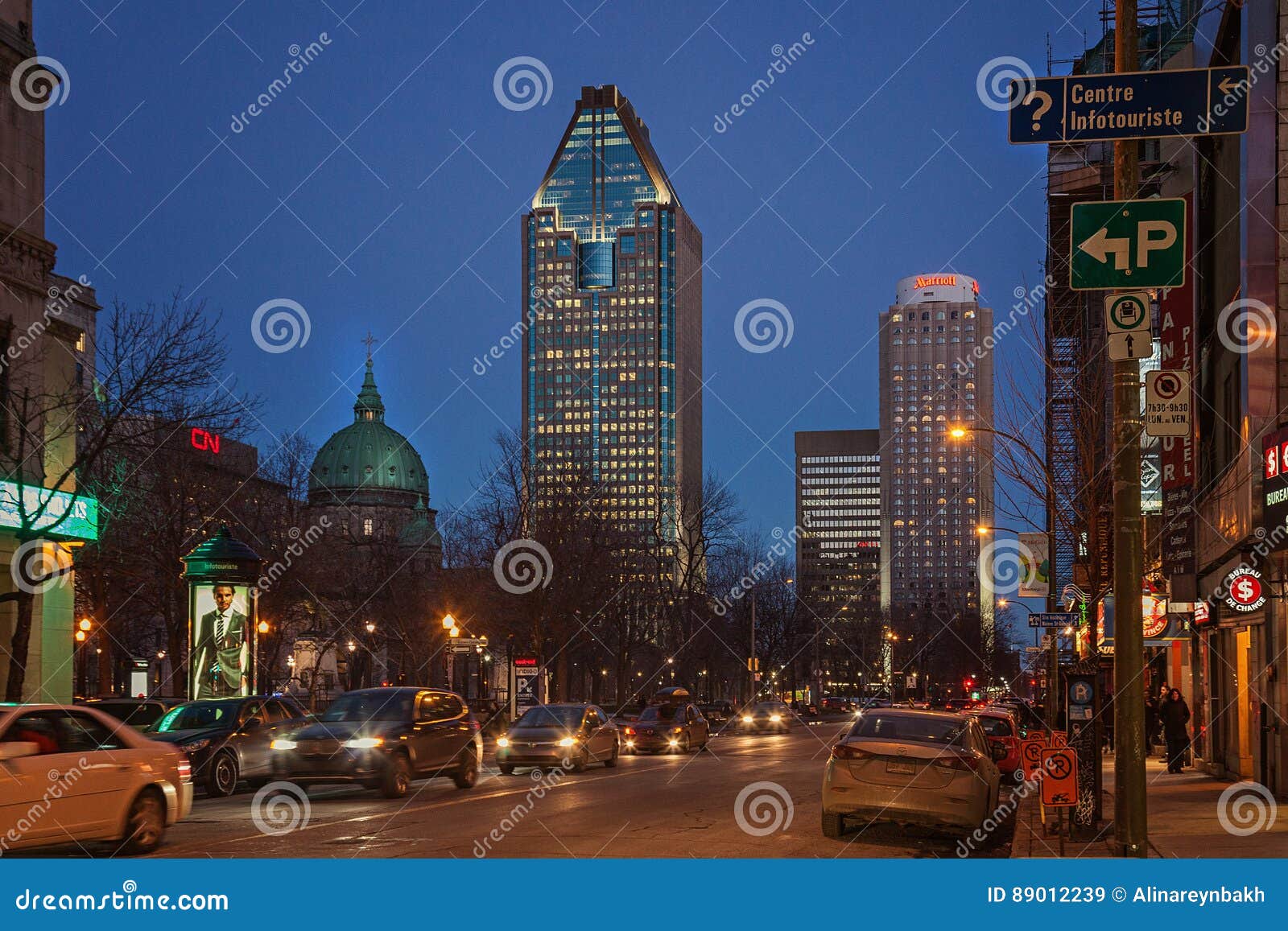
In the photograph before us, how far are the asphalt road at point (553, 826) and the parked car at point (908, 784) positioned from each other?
363 millimetres

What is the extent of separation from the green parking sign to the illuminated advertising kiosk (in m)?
26.1

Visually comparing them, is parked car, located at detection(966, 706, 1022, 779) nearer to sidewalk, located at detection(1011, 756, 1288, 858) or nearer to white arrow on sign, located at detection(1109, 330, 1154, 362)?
sidewalk, located at detection(1011, 756, 1288, 858)

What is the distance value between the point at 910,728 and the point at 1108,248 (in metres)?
7.25

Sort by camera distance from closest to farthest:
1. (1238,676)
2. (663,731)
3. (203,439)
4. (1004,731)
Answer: (1238,676) → (1004,731) → (203,439) → (663,731)

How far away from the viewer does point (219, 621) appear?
109 feet

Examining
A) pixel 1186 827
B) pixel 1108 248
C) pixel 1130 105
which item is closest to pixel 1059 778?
pixel 1186 827

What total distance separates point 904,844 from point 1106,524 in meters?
8.70

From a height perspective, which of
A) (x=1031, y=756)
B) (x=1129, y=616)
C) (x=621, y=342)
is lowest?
(x=1031, y=756)

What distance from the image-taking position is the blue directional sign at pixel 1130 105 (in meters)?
11.1

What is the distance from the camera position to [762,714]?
6103 cm

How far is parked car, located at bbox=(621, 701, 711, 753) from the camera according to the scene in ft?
132

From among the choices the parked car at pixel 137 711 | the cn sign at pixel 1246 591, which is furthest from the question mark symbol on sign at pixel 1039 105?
the parked car at pixel 137 711

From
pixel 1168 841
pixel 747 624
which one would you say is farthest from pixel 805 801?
pixel 747 624

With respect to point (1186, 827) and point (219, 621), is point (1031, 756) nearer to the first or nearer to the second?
point (1186, 827)
